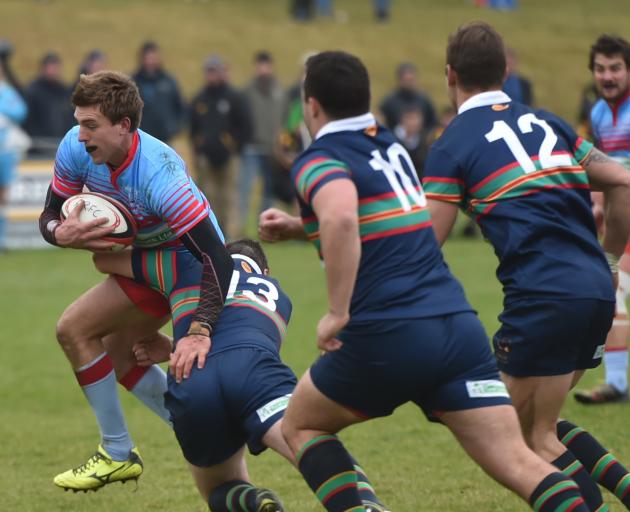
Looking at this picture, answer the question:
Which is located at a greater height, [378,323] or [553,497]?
[378,323]

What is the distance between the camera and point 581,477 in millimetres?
5125

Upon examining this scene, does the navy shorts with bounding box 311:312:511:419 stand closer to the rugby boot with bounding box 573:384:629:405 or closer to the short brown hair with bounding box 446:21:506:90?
the short brown hair with bounding box 446:21:506:90

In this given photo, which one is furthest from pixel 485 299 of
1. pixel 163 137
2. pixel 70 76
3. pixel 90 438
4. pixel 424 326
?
pixel 70 76

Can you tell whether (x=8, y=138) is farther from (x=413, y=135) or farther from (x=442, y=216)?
(x=442, y=216)

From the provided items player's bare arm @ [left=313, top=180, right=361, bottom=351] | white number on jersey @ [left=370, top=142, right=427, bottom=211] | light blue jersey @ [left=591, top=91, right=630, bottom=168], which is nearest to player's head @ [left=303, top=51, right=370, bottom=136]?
white number on jersey @ [left=370, top=142, right=427, bottom=211]

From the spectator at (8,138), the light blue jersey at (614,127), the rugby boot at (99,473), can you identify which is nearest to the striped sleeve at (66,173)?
the rugby boot at (99,473)

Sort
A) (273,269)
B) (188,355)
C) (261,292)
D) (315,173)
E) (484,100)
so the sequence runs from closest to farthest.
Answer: (315,173)
(484,100)
(188,355)
(261,292)
(273,269)

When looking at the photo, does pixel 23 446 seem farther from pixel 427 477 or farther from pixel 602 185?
pixel 602 185

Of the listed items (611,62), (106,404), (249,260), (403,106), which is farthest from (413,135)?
(106,404)

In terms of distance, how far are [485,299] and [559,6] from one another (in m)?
A: 31.4

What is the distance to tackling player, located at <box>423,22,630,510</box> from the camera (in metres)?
Answer: 5.02

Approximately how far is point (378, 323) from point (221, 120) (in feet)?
43.0

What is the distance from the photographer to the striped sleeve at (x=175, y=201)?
5582 millimetres

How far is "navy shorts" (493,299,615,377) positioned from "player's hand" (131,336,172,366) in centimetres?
190
